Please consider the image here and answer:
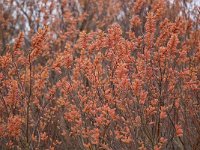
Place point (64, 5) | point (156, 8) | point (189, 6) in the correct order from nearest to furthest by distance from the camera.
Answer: point (156, 8)
point (189, 6)
point (64, 5)

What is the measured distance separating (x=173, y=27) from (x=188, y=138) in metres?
1.42

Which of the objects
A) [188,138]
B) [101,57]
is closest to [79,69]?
[101,57]

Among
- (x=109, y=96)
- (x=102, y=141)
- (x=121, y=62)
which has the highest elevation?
(x=121, y=62)

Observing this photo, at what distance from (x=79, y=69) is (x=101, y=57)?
349mm

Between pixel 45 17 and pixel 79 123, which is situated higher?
pixel 45 17

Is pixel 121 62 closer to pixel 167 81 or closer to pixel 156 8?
pixel 167 81

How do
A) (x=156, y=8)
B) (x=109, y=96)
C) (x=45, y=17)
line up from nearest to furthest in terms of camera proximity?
1. (x=109, y=96)
2. (x=156, y=8)
3. (x=45, y=17)

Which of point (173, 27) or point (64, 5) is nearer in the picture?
point (173, 27)

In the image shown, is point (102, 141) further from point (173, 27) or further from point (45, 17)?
point (45, 17)

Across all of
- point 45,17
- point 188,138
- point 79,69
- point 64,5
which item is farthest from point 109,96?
point 64,5

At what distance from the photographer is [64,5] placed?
34.9ft

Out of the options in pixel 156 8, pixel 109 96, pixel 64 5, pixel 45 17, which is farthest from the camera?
pixel 64 5

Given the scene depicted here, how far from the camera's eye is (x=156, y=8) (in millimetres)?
5891

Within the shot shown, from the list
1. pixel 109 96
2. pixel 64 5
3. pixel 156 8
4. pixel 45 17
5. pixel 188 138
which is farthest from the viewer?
pixel 64 5
